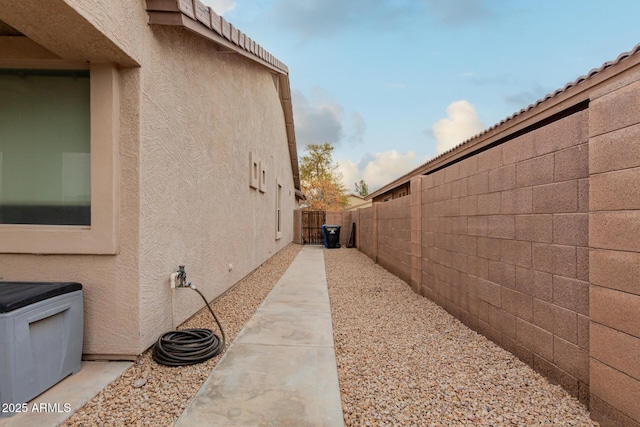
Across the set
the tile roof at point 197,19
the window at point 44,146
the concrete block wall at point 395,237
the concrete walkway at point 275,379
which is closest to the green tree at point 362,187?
the concrete block wall at point 395,237

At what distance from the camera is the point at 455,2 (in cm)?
794

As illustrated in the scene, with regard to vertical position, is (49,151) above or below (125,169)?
above

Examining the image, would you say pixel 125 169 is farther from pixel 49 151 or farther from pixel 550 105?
pixel 550 105

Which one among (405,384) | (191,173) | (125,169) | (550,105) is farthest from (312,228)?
(405,384)

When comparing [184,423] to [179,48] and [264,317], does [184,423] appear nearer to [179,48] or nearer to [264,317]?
[264,317]

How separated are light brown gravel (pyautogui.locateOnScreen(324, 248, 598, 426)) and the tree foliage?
90.1ft

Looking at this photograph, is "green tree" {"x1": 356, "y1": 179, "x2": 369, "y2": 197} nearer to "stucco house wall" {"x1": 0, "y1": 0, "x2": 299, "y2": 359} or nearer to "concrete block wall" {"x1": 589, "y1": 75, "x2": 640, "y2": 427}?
"stucco house wall" {"x1": 0, "y1": 0, "x2": 299, "y2": 359}

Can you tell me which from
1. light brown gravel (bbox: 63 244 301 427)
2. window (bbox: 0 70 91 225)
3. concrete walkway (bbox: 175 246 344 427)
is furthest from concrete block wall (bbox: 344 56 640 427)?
window (bbox: 0 70 91 225)

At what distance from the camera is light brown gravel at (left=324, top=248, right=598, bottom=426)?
7.76 feet

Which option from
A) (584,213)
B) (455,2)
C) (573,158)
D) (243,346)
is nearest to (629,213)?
(584,213)

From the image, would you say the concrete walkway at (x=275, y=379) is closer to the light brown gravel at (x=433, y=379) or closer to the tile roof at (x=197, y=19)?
the light brown gravel at (x=433, y=379)

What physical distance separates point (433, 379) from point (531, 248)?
1482mm

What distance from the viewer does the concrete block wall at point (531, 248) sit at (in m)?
2.58

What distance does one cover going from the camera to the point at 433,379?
9.64 feet
